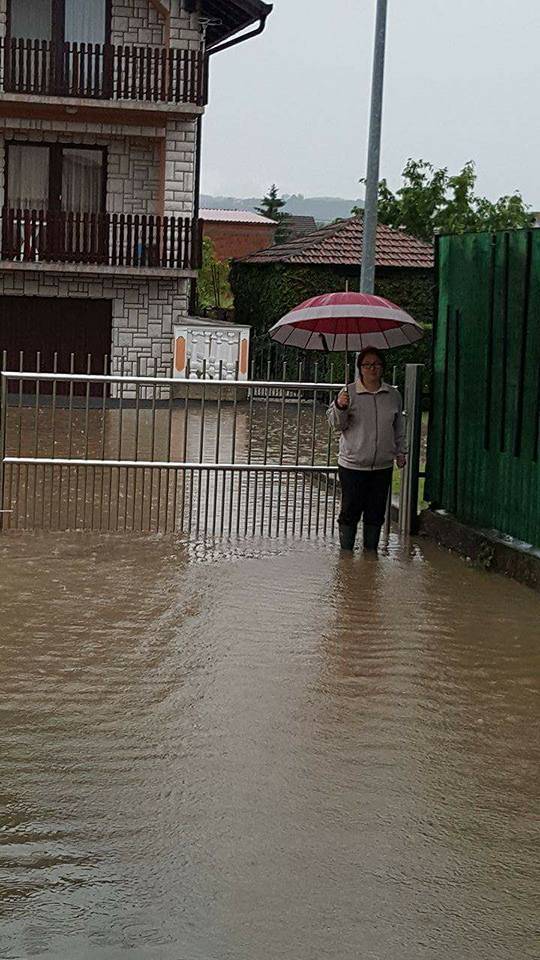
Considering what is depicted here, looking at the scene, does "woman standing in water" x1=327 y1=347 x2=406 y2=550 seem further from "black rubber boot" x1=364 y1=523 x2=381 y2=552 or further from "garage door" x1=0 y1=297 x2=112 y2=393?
"garage door" x1=0 y1=297 x2=112 y2=393

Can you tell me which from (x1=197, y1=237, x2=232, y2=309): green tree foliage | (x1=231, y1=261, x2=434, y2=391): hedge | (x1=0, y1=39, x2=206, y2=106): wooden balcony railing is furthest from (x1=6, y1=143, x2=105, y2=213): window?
(x1=197, y1=237, x2=232, y2=309): green tree foliage

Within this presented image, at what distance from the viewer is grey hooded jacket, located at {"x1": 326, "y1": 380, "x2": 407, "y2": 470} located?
41.1ft

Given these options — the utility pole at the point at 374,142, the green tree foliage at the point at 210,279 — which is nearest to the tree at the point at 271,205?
the green tree foliage at the point at 210,279

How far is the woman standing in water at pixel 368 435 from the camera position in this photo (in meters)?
12.5

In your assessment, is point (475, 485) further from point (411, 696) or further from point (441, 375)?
point (411, 696)

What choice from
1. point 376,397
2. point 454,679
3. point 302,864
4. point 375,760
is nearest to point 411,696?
point 454,679

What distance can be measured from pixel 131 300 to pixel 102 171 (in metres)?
2.65

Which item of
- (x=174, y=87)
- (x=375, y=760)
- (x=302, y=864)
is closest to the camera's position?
(x=302, y=864)

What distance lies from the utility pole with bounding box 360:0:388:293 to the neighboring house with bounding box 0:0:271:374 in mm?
10342

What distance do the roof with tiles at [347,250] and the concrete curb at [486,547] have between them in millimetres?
19949

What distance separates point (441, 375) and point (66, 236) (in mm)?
18714

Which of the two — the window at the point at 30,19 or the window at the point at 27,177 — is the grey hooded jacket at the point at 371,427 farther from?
the window at the point at 30,19

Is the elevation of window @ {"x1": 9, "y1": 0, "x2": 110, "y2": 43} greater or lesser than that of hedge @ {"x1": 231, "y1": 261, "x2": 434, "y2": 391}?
greater

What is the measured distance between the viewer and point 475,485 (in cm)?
1295
